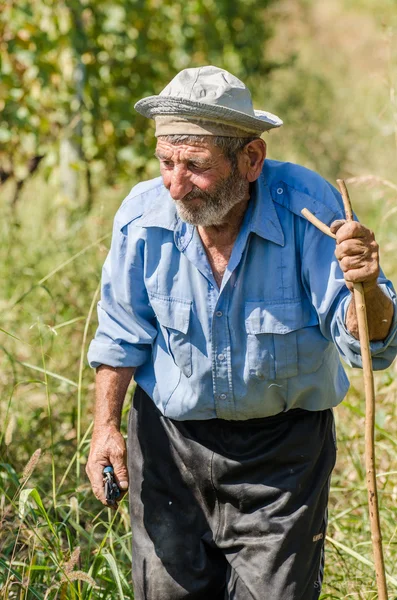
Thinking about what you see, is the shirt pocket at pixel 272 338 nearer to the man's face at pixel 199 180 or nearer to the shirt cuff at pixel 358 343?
the shirt cuff at pixel 358 343

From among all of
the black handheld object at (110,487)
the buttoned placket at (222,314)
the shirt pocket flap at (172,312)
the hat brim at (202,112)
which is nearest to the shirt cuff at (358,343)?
the buttoned placket at (222,314)

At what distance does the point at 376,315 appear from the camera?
2.11 metres

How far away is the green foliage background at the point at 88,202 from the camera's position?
291cm

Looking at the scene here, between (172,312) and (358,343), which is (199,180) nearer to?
(172,312)

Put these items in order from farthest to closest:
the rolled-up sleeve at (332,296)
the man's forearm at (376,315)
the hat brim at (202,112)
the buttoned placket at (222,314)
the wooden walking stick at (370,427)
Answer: the buttoned placket at (222,314) < the hat brim at (202,112) < the rolled-up sleeve at (332,296) < the man's forearm at (376,315) < the wooden walking stick at (370,427)

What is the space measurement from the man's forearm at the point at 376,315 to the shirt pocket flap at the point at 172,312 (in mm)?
491

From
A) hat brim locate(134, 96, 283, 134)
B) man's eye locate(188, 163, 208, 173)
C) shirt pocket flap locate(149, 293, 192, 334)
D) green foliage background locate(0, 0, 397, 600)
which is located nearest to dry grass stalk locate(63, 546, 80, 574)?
green foliage background locate(0, 0, 397, 600)

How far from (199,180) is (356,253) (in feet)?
1.97

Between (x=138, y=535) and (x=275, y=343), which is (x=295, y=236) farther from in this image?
(x=138, y=535)

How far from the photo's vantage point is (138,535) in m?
2.64

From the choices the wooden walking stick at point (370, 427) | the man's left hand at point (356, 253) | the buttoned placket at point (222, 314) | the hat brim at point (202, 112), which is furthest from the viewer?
the buttoned placket at point (222, 314)

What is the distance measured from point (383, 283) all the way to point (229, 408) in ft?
1.79

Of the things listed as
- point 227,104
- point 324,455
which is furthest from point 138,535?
point 227,104

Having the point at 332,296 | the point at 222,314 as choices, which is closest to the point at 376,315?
the point at 332,296
